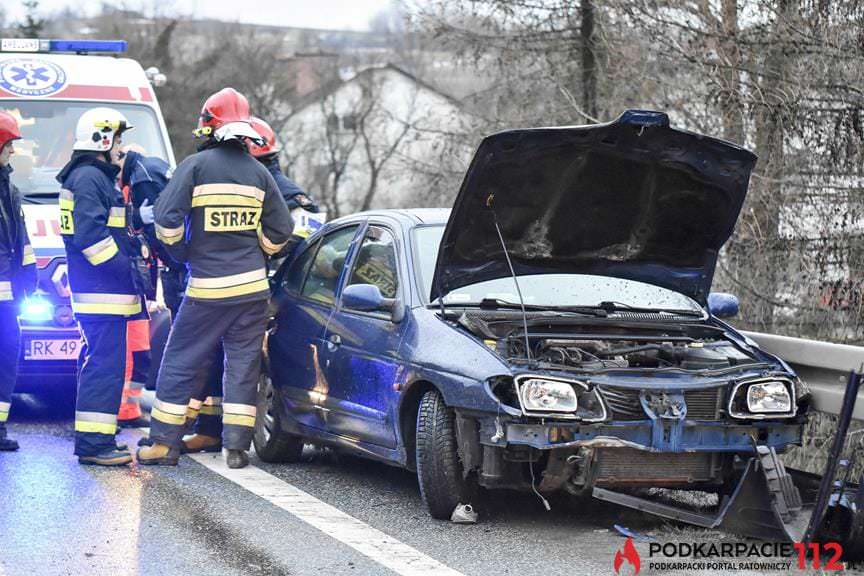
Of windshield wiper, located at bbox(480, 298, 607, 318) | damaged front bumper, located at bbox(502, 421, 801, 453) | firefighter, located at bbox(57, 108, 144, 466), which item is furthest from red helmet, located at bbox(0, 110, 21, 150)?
damaged front bumper, located at bbox(502, 421, 801, 453)

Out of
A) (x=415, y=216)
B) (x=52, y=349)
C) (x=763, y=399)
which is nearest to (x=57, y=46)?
(x=52, y=349)

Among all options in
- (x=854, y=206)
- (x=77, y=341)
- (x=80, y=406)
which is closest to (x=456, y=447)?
(x=80, y=406)

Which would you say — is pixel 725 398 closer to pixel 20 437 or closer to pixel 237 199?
pixel 237 199

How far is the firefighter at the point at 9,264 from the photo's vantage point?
8.41 meters

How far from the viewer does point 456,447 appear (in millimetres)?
6293

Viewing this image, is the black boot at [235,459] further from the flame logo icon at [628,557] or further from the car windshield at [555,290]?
the flame logo icon at [628,557]

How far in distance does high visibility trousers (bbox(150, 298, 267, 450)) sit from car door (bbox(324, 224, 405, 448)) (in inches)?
26.2

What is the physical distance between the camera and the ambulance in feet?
31.1

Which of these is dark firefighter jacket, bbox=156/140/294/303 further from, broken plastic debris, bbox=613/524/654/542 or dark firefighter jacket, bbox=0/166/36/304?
broken plastic debris, bbox=613/524/654/542

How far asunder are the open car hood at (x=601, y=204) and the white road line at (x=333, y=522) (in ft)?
4.22

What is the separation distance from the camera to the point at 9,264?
8.49 m

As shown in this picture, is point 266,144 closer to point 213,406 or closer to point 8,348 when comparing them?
point 213,406

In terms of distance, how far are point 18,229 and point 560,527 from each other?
4.16 metres

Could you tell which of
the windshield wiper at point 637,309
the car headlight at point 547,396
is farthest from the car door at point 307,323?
the car headlight at point 547,396
